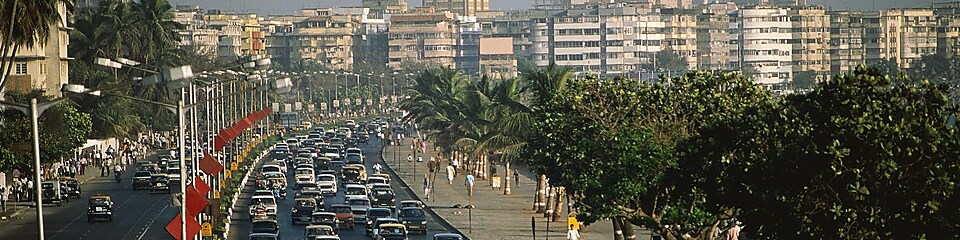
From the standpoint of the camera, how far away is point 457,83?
135875 millimetres

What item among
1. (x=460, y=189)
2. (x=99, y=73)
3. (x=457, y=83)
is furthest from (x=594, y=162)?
(x=99, y=73)

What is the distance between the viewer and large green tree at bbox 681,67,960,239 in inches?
1439

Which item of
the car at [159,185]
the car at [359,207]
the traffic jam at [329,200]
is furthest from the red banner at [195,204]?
the car at [159,185]

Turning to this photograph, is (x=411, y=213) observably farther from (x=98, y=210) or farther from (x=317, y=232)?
(x=98, y=210)

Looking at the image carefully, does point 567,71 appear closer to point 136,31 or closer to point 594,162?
point 594,162

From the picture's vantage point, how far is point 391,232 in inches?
2746

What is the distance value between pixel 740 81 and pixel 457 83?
76.2 m

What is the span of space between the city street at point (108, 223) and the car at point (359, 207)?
6.47 meters

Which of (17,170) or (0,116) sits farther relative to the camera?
(0,116)

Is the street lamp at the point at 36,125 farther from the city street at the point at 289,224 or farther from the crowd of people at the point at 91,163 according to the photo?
the crowd of people at the point at 91,163

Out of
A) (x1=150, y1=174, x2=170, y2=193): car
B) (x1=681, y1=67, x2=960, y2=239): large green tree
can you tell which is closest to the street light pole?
(x1=681, y1=67, x2=960, y2=239): large green tree

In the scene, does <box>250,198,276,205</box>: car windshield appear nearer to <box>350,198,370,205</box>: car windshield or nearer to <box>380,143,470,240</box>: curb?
<box>350,198,370,205</box>: car windshield

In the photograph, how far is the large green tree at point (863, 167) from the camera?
3656cm

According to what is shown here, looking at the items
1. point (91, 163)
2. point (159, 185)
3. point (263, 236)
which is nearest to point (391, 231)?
point (263, 236)
